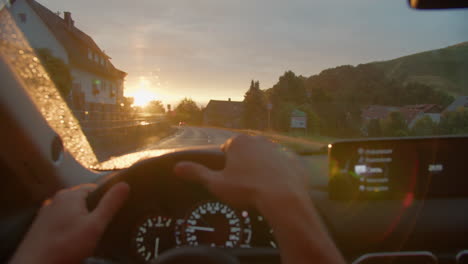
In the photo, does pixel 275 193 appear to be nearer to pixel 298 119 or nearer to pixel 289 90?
pixel 298 119

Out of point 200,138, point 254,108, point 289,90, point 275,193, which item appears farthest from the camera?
point 200,138

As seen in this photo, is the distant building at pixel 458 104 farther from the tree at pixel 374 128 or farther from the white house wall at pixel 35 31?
the white house wall at pixel 35 31

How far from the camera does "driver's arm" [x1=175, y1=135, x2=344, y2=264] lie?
4.58ft

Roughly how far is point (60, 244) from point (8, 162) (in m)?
0.76

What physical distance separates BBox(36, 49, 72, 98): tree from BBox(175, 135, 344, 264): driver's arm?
205 centimetres

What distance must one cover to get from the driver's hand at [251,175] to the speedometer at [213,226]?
756 mm

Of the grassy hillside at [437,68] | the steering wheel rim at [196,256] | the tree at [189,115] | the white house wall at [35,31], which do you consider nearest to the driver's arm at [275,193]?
the steering wheel rim at [196,256]

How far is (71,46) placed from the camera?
3.42 metres

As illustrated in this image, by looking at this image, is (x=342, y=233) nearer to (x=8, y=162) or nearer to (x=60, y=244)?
(x=60, y=244)

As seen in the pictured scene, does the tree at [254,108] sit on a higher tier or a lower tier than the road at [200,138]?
higher

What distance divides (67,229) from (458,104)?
124 inches

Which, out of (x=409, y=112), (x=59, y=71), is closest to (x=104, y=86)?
(x=59, y=71)

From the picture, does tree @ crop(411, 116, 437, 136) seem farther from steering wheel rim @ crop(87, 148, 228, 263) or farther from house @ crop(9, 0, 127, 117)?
house @ crop(9, 0, 127, 117)

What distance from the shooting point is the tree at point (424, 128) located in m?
2.88
